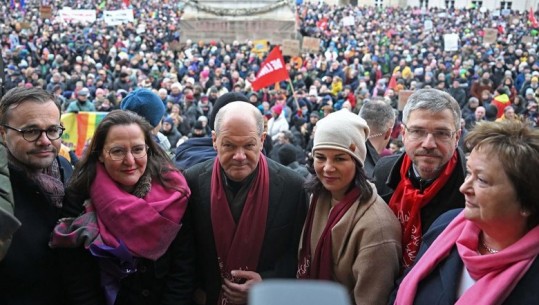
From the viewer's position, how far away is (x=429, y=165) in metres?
2.82

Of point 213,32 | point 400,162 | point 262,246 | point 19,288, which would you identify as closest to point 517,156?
point 400,162

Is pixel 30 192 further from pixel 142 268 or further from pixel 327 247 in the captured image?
pixel 327 247

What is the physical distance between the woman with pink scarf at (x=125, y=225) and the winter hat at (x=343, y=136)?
30.1 inches

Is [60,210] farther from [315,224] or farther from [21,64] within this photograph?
[21,64]

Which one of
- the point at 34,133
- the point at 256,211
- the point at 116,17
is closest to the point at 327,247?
the point at 256,211

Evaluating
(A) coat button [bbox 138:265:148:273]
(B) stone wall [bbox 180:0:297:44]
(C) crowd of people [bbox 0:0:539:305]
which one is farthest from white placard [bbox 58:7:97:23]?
(A) coat button [bbox 138:265:148:273]

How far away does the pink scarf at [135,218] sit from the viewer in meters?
2.63

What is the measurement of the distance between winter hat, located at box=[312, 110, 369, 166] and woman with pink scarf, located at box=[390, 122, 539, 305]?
566 mm

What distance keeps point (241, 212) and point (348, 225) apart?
0.57m

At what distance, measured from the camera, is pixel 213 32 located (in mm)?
23844

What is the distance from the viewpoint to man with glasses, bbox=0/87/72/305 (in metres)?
2.59

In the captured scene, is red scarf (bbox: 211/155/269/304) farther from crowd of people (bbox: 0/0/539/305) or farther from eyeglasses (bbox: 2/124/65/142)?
eyeglasses (bbox: 2/124/65/142)

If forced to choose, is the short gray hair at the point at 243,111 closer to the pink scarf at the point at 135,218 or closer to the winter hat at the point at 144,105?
the pink scarf at the point at 135,218

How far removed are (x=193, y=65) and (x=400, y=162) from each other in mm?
14939
